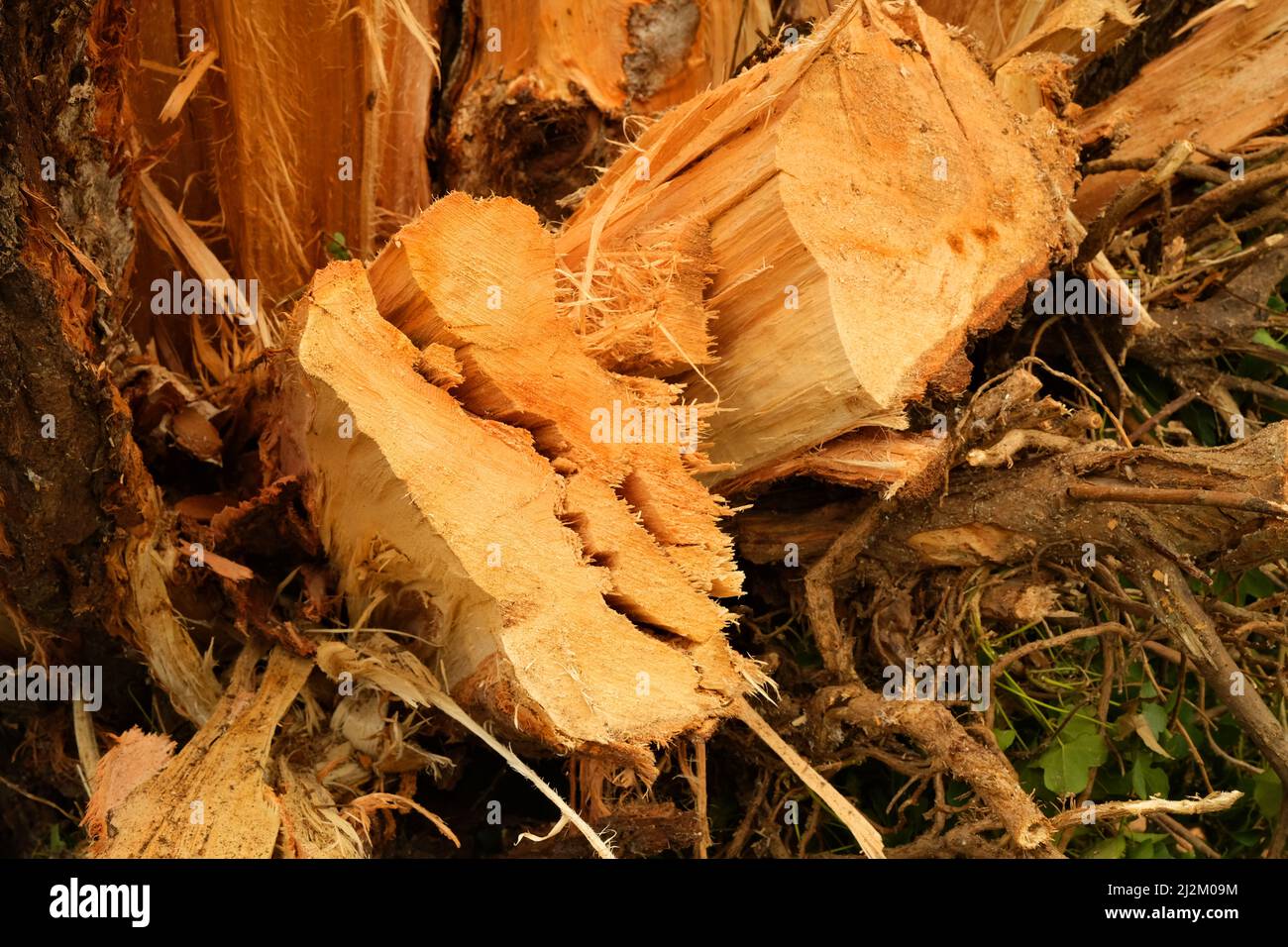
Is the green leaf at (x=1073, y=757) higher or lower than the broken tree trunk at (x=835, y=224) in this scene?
lower

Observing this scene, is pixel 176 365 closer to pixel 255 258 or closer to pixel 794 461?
pixel 255 258

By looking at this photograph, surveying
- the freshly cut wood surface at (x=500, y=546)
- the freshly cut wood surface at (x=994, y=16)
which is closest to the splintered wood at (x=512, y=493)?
the freshly cut wood surface at (x=500, y=546)

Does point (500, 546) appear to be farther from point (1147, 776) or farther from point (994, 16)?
point (994, 16)

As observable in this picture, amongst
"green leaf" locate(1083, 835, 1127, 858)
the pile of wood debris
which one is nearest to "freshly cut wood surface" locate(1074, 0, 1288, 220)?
the pile of wood debris

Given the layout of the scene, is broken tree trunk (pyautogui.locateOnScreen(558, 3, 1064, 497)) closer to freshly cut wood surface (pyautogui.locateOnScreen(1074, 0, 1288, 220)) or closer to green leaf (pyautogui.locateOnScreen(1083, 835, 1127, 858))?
freshly cut wood surface (pyautogui.locateOnScreen(1074, 0, 1288, 220))

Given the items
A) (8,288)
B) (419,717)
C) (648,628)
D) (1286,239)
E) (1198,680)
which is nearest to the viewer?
(8,288)

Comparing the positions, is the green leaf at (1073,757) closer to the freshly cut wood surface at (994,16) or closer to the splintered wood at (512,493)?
the splintered wood at (512,493)

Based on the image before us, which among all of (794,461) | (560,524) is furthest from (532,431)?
(794,461)
